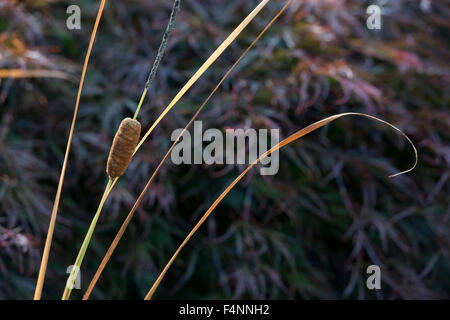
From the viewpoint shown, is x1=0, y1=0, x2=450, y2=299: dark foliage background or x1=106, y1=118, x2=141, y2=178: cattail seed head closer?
x1=106, y1=118, x2=141, y2=178: cattail seed head

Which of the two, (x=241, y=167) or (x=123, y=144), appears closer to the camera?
(x=123, y=144)

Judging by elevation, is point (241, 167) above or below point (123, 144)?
above

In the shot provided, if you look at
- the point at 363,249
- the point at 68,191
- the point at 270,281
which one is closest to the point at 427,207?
the point at 363,249

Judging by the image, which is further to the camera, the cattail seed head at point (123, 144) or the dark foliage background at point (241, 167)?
the dark foliage background at point (241, 167)

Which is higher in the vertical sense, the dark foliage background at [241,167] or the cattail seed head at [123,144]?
the dark foliage background at [241,167]
